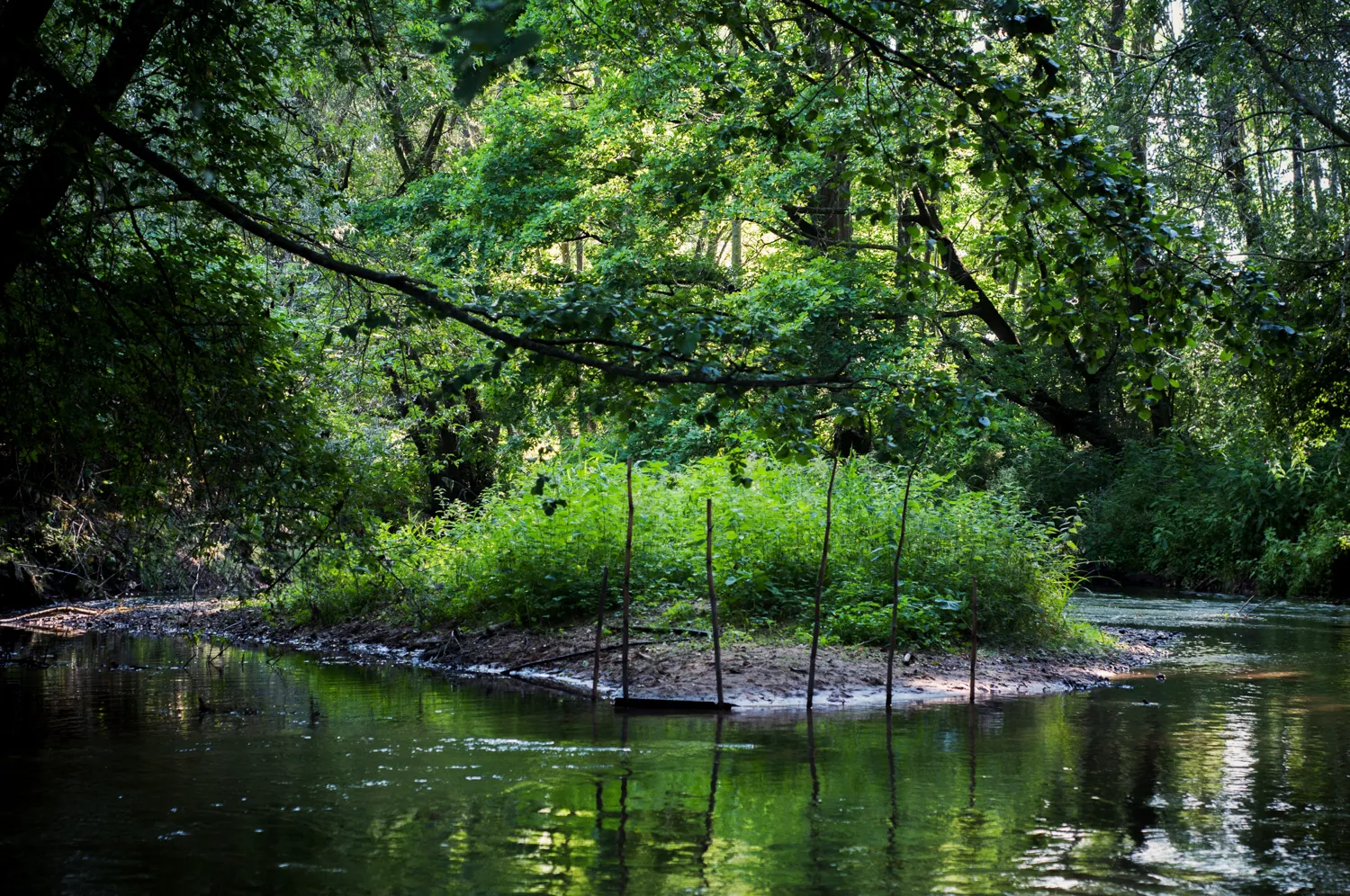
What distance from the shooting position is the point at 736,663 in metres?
13.2

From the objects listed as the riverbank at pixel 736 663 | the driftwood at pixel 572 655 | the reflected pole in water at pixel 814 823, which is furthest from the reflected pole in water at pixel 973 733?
the driftwood at pixel 572 655

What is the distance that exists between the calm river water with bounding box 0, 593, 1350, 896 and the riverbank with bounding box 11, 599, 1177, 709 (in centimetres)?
79

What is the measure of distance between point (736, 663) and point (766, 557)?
2681mm

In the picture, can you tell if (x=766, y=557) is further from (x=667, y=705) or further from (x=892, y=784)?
(x=892, y=784)

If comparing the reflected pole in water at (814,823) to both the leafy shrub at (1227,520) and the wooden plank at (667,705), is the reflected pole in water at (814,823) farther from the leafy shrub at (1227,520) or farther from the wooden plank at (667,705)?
the leafy shrub at (1227,520)

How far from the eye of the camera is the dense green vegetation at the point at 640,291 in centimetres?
719

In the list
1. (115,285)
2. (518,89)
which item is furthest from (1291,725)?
(518,89)

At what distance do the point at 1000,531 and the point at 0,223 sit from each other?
11.8m

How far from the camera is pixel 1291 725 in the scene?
10820 mm

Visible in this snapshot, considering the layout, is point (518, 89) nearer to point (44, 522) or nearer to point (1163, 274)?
point (44, 522)

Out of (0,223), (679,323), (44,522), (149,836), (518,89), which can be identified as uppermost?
(518,89)

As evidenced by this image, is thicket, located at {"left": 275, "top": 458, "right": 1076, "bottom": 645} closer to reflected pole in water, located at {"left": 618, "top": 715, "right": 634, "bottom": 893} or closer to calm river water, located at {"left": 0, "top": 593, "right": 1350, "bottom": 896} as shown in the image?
calm river water, located at {"left": 0, "top": 593, "right": 1350, "bottom": 896}

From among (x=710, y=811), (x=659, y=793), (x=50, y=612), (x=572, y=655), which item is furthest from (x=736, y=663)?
(x=50, y=612)

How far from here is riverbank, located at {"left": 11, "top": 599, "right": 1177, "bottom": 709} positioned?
12.6 meters
